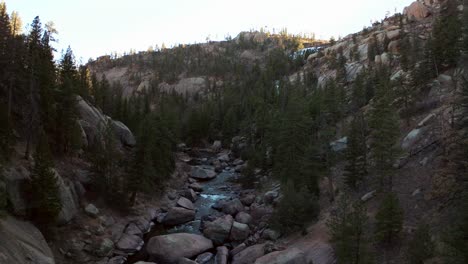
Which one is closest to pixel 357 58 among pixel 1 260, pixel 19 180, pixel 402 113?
pixel 402 113

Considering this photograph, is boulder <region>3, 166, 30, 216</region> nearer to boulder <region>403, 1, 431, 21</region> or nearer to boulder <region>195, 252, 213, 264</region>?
boulder <region>195, 252, 213, 264</region>

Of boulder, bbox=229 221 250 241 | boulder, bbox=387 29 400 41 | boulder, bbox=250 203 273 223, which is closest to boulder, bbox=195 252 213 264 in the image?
boulder, bbox=229 221 250 241

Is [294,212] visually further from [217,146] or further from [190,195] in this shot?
[217,146]

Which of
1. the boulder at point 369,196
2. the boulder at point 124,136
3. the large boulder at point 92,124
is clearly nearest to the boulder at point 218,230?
the boulder at point 369,196

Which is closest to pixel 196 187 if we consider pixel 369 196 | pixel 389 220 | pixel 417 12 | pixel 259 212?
pixel 259 212

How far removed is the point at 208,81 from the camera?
519ft

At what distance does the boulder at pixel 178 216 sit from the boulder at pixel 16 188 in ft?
52.9

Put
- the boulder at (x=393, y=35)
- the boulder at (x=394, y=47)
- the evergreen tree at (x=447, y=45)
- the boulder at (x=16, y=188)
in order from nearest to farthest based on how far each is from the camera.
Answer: the boulder at (x=16, y=188) < the evergreen tree at (x=447, y=45) < the boulder at (x=394, y=47) < the boulder at (x=393, y=35)

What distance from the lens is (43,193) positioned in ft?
95.1

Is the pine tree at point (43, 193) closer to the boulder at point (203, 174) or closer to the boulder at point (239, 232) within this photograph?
the boulder at point (239, 232)

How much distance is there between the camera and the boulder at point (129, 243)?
113 ft

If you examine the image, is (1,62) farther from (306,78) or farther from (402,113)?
(306,78)

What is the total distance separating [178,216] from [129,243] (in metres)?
8.05

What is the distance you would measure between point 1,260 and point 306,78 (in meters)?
85.0
